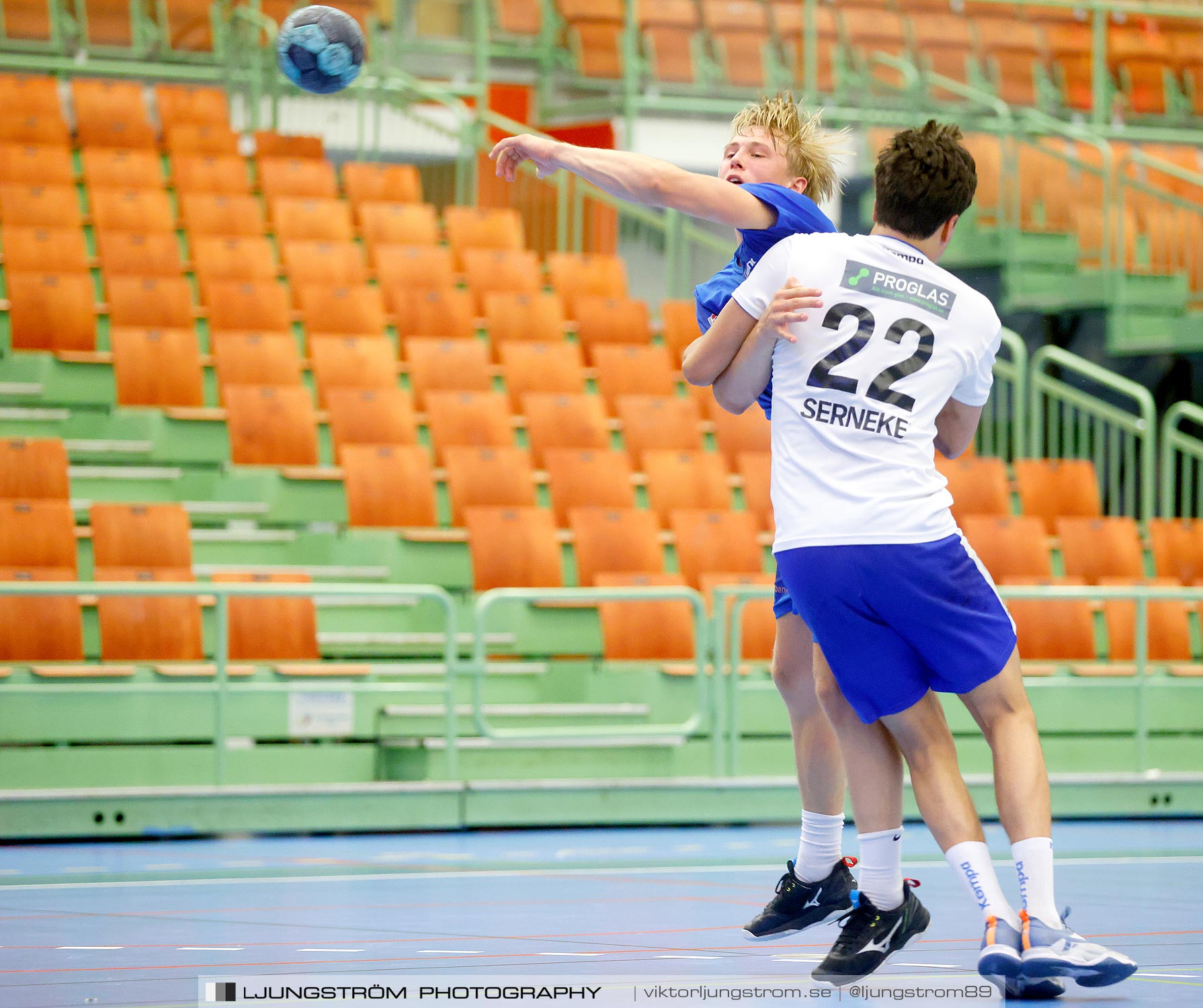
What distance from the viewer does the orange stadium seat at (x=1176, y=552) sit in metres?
11.3

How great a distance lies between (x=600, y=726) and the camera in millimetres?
8516

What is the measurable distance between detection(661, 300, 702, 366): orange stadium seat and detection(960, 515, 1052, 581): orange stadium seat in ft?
8.45

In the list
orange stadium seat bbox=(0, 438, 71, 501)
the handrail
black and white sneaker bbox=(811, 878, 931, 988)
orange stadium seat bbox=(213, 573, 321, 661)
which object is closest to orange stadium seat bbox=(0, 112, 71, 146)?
orange stadium seat bbox=(0, 438, 71, 501)

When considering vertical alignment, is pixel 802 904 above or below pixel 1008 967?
below

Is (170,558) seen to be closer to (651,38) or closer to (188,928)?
(188,928)

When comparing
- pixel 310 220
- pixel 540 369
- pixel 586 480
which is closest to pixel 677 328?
pixel 540 369

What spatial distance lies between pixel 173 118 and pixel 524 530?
580 centimetres

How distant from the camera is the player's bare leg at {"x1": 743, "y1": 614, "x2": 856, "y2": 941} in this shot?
4.43m

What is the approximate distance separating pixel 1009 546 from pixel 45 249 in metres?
6.28

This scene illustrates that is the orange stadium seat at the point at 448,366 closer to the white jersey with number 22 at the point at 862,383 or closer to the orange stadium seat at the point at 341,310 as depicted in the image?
the orange stadium seat at the point at 341,310

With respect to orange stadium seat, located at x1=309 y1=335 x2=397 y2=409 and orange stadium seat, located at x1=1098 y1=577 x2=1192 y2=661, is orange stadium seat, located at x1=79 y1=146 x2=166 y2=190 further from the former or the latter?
orange stadium seat, located at x1=1098 y1=577 x2=1192 y2=661

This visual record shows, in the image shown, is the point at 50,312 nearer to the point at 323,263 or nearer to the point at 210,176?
the point at 323,263

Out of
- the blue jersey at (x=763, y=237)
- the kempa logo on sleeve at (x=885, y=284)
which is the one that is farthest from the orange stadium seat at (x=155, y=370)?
the kempa logo on sleeve at (x=885, y=284)

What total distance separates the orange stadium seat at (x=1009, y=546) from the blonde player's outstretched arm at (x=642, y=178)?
6828 mm
